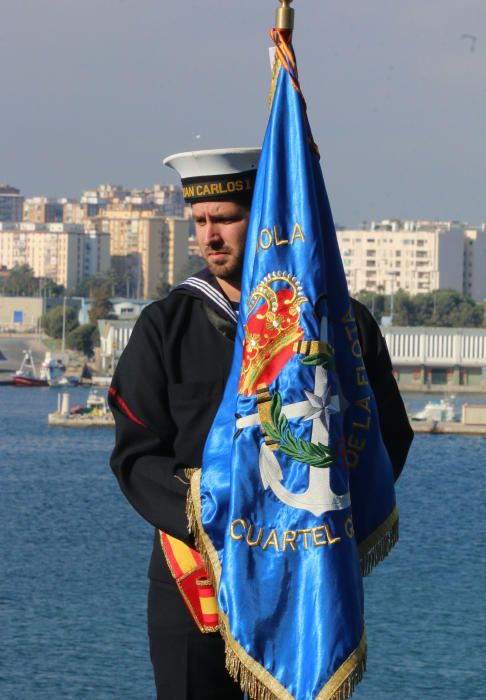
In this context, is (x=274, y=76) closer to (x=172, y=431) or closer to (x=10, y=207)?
(x=172, y=431)

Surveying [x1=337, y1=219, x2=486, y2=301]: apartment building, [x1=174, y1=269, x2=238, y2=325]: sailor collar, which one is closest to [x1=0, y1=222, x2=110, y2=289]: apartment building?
→ [x1=337, y1=219, x2=486, y2=301]: apartment building

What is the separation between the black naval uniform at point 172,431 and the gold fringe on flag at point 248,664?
0.7 inches

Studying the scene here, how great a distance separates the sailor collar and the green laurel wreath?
5.7 inches

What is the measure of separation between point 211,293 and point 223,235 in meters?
0.06

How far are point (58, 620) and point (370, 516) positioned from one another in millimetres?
14067

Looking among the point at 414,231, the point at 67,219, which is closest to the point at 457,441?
the point at 414,231

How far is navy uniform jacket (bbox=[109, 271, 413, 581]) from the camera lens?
4.82 ft

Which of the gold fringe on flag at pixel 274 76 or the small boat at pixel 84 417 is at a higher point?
the gold fringe on flag at pixel 274 76

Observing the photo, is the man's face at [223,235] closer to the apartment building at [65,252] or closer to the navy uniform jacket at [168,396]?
the navy uniform jacket at [168,396]

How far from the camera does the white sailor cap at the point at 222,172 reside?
5.06ft

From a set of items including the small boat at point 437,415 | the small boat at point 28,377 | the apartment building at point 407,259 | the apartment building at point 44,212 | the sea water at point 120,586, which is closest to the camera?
the sea water at point 120,586

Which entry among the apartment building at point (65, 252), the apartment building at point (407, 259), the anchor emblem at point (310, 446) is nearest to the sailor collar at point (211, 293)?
the anchor emblem at point (310, 446)

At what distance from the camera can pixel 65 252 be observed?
8950cm

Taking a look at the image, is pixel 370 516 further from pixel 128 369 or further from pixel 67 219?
pixel 67 219
